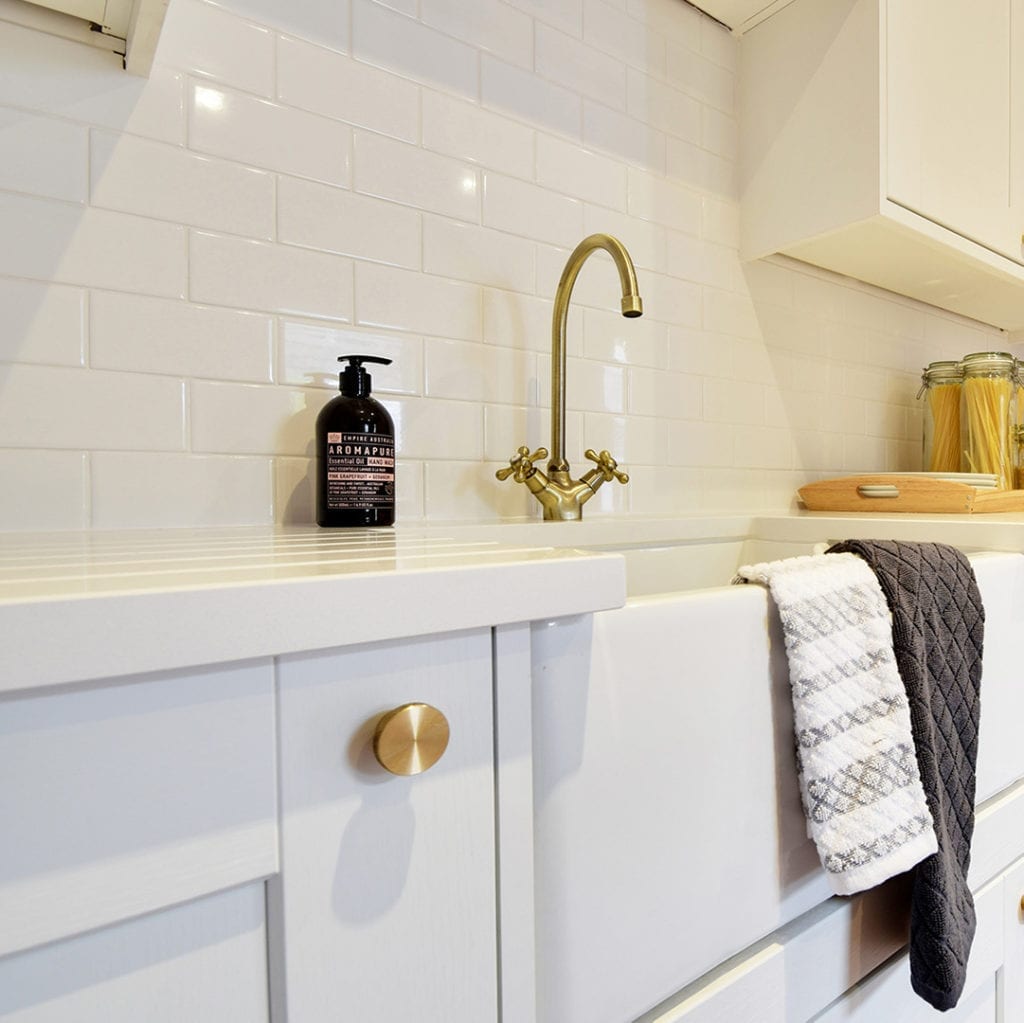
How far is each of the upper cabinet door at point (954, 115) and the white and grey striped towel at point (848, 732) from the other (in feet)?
3.07

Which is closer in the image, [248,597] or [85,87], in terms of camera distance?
[248,597]

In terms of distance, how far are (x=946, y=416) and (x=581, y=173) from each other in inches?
38.0

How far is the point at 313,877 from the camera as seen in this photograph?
298 mm

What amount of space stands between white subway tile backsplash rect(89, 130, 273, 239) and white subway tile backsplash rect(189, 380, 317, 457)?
188mm

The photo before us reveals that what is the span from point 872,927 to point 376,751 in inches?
19.1

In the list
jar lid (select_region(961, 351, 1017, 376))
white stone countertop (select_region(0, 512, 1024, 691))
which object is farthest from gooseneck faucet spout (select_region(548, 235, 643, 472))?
jar lid (select_region(961, 351, 1017, 376))

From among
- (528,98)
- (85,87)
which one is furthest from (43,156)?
(528,98)

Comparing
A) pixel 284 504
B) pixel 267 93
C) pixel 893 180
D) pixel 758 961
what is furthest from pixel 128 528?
pixel 893 180

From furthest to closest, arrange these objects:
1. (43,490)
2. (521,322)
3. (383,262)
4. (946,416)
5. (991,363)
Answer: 1. (946,416)
2. (991,363)
3. (521,322)
4. (383,262)
5. (43,490)

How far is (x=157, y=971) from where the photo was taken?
0.27m

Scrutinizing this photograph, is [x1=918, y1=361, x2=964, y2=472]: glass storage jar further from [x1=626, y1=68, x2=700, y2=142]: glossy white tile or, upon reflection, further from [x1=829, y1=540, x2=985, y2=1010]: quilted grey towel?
[x1=829, y1=540, x2=985, y2=1010]: quilted grey towel

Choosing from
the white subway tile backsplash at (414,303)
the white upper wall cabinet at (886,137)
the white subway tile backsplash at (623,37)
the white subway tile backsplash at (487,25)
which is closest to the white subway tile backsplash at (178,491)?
the white subway tile backsplash at (414,303)

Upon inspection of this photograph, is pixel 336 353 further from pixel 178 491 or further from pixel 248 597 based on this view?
pixel 248 597

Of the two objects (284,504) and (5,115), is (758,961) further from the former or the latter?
Result: (5,115)
